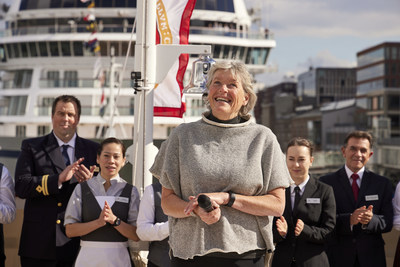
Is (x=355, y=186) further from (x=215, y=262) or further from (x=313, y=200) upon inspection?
(x=215, y=262)

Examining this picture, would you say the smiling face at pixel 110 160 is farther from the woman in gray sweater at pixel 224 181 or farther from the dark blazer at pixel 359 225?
the dark blazer at pixel 359 225

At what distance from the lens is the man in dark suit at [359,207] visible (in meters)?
4.92

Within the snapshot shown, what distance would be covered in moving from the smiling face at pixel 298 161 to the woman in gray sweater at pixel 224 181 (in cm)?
140

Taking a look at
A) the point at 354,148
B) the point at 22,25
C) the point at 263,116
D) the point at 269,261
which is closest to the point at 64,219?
the point at 269,261

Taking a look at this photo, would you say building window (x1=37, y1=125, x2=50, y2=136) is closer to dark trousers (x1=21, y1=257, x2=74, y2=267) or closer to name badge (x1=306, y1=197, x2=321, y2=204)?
A: dark trousers (x1=21, y1=257, x2=74, y2=267)

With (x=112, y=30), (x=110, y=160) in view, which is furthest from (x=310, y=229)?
(x=112, y=30)

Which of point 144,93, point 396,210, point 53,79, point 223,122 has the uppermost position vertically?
point 53,79

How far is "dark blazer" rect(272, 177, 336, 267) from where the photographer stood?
4551 millimetres

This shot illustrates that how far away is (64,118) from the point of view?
4746mm

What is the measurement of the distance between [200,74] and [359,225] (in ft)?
5.45

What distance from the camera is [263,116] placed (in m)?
134

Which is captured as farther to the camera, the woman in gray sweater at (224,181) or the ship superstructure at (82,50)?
the ship superstructure at (82,50)

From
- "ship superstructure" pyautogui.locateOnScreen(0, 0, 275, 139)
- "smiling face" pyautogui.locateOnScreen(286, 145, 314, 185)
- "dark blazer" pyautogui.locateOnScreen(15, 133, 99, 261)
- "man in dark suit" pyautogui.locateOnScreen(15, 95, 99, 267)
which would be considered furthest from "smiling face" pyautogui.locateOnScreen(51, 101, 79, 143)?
"ship superstructure" pyautogui.locateOnScreen(0, 0, 275, 139)

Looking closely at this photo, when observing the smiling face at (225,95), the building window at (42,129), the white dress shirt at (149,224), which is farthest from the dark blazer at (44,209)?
the building window at (42,129)
